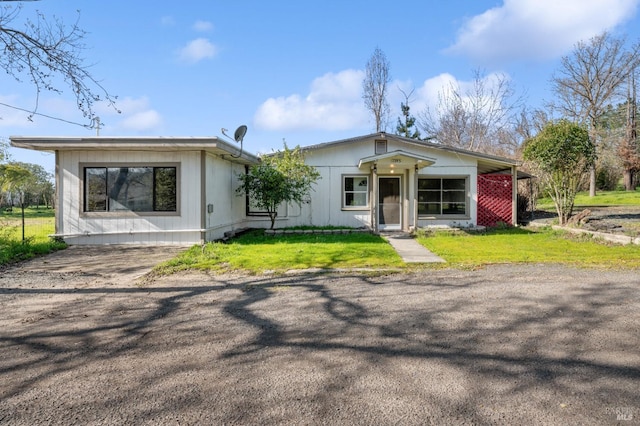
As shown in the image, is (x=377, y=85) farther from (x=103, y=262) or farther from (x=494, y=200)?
(x=103, y=262)

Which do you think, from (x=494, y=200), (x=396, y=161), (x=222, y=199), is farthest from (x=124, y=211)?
(x=494, y=200)

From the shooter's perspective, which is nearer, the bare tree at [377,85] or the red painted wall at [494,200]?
the red painted wall at [494,200]

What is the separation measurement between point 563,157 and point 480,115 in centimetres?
2059

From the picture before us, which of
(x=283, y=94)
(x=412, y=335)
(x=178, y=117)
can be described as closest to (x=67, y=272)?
(x=412, y=335)

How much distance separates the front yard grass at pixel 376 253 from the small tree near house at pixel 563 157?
1.79 metres

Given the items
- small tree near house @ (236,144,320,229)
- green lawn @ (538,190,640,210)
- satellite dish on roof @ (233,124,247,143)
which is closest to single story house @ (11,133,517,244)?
satellite dish on roof @ (233,124,247,143)

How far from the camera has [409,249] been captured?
31.7 ft

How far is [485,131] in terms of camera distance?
103ft

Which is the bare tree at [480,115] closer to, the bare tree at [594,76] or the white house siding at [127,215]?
the bare tree at [594,76]

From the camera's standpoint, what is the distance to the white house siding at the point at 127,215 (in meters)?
10.2

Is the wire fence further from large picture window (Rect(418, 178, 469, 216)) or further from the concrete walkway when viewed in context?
large picture window (Rect(418, 178, 469, 216))

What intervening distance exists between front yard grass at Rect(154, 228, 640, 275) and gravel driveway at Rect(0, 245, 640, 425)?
5.14 feet

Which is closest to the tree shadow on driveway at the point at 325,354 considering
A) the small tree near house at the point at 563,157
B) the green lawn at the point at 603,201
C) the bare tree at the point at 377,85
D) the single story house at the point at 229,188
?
the single story house at the point at 229,188

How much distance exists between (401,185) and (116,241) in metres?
9.62
